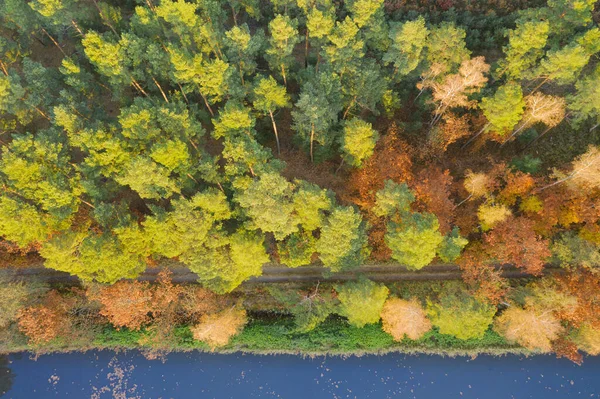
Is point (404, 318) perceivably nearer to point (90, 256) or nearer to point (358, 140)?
point (358, 140)

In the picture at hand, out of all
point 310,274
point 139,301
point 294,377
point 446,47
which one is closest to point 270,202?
point 310,274

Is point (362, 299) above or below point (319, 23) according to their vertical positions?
below

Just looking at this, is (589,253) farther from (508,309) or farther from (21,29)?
(21,29)

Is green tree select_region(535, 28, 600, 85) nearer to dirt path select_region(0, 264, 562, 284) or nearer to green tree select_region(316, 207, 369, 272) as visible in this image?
dirt path select_region(0, 264, 562, 284)

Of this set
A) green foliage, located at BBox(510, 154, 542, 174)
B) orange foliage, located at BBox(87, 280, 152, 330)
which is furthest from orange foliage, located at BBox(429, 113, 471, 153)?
orange foliage, located at BBox(87, 280, 152, 330)

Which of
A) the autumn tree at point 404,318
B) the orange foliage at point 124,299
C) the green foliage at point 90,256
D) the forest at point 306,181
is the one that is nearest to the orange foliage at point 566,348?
the forest at point 306,181

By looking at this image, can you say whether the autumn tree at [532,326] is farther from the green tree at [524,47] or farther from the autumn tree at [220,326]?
the autumn tree at [220,326]
